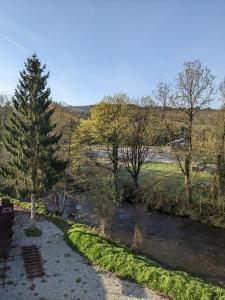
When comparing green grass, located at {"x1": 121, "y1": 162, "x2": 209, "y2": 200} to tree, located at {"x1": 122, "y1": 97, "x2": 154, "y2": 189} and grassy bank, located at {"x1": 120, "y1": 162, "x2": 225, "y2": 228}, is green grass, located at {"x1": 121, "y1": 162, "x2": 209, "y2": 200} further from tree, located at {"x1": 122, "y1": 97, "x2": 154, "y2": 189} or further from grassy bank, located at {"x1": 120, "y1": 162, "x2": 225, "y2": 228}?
tree, located at {"x1": 122, "y1": 97, "x2": 154, "y2": 189}

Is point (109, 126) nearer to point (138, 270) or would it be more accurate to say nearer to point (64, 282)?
point (138, 270)

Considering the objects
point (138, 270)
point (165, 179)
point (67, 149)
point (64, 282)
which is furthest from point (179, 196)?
point (64, 282)

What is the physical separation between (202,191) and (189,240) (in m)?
8.08

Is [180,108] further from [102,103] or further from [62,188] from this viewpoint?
[62,188]

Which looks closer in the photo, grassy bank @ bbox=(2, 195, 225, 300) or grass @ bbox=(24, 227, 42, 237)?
grassy bank @ bbox=(2, 195, 225, 300)

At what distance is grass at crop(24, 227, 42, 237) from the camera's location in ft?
89.1

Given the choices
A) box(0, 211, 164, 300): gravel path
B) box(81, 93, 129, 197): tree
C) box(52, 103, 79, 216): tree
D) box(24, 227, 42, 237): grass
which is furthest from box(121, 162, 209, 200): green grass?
box(0, 211, 164, 300): gravel path

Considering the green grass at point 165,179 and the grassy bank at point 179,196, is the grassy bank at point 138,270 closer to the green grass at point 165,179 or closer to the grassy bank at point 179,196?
the grassy bank at point 179,196

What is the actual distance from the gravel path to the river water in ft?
18.9

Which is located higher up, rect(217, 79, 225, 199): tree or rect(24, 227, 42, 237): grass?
rect(217, 79, 225, 199): tree

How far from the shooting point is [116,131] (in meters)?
40.9

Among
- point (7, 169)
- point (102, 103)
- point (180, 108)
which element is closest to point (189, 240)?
point (180, 108)

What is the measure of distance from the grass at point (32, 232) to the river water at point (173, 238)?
5.23 m

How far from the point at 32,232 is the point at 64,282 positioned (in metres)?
7.90
